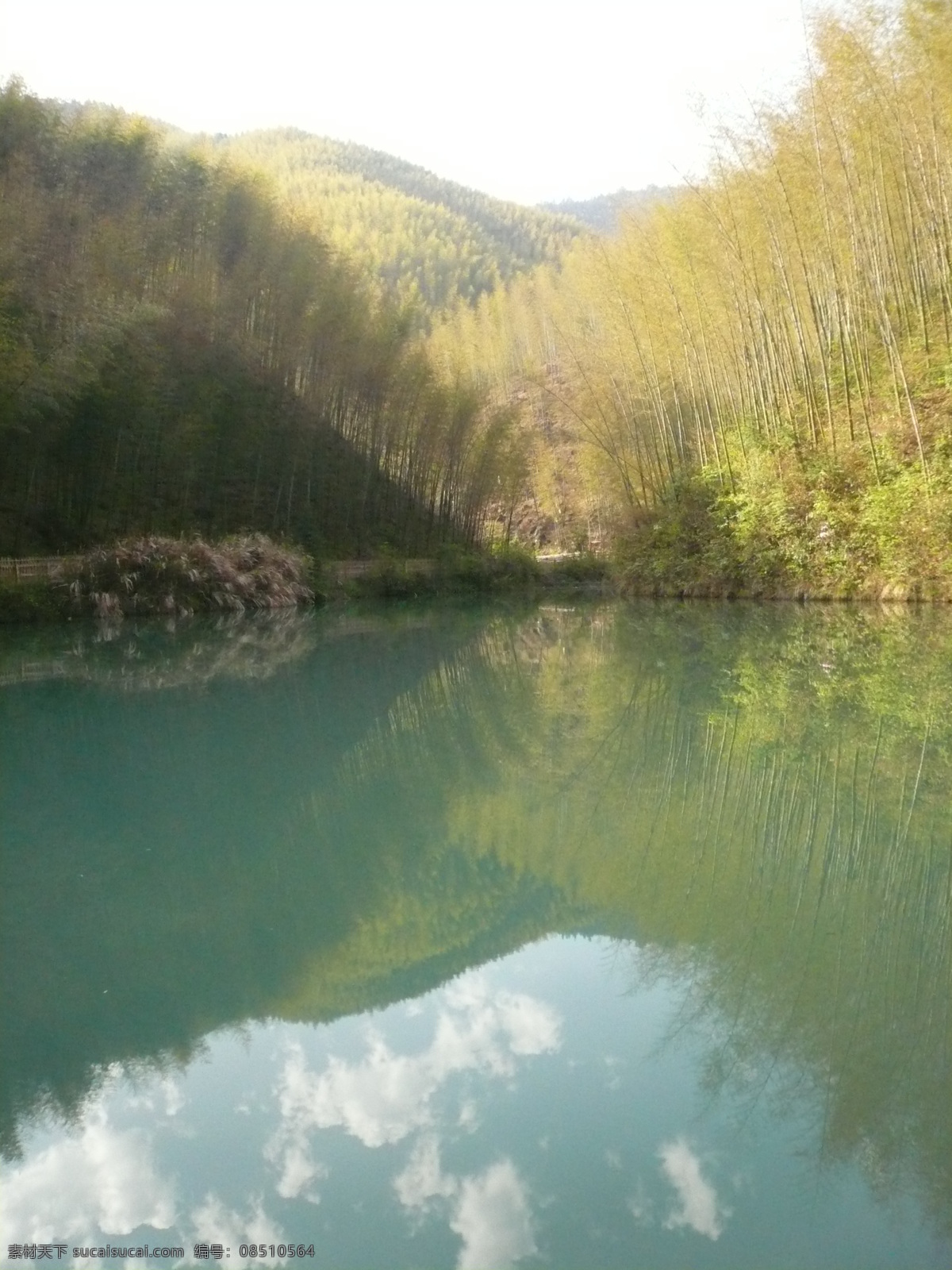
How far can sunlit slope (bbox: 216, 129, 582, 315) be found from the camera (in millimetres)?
57438

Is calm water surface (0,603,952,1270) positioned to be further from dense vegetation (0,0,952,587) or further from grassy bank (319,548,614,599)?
grassy bank (319,548,614,599)

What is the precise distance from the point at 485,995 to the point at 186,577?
42.2 ft

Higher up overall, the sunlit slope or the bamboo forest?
the sunlit slope

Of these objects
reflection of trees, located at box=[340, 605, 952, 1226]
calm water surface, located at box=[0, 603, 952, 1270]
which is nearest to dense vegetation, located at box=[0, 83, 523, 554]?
reflection of trees, located at box=[340, 605, 952, 1226]

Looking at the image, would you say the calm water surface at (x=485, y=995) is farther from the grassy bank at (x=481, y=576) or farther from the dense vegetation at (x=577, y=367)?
the grassy bank at (x=481, y=576)

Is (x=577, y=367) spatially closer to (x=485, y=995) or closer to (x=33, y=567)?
(x=33, y=567)

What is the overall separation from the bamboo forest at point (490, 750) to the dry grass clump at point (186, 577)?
0.07 meters

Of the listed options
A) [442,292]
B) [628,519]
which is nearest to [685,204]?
[628,519]

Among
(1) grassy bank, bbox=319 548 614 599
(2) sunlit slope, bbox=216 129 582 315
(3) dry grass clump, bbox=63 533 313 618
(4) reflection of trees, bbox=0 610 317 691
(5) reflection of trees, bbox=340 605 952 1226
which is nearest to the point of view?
(5) reflection of trees, bbox=340 605 952 1226

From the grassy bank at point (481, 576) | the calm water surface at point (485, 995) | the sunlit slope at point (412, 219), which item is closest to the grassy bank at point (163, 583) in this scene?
the grassy bank at point (481, 576)

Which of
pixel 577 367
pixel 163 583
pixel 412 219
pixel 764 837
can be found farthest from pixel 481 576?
pixel 412 219

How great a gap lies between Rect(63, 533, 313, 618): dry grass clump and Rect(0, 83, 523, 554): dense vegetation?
124cm

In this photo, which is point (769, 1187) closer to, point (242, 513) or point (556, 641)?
point (556, 641)

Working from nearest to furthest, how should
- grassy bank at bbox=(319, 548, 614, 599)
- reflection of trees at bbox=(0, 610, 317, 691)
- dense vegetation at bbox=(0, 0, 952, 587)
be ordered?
reflection of trees at bbox=(0, 610, 317, 691) → dense vegetation at bbox=(0, 0, 952, 587) → grassy bank at bbox=(319, 548, 614, 599)
